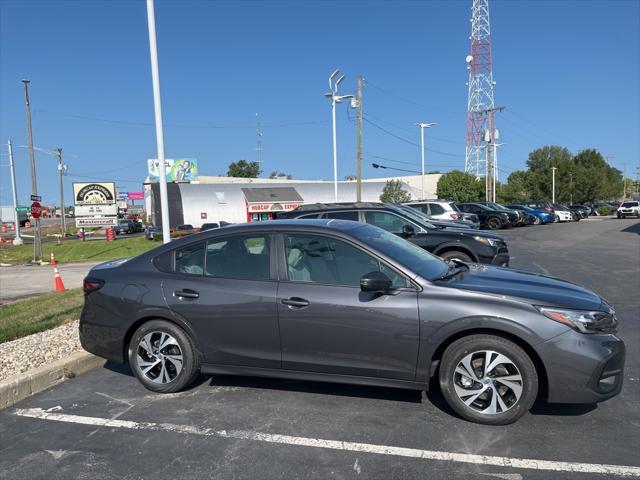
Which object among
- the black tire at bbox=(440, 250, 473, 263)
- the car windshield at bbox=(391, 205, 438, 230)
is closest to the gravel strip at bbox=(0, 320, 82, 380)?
the black tire at bbox=(440, 250, 473, 263)

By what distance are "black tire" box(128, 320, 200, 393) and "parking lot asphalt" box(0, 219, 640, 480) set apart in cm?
11

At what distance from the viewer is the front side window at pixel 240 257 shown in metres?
4.48

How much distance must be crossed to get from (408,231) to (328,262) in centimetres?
591

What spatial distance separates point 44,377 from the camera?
4.98 metres

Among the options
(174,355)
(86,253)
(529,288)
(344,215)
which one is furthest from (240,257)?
(86,253)

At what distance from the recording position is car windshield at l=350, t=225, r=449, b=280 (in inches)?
168

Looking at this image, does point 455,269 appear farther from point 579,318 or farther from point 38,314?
point 38,314

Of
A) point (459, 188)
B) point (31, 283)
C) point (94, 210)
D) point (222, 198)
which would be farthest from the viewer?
point (459, 188)

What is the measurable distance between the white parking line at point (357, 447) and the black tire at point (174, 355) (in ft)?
1.83

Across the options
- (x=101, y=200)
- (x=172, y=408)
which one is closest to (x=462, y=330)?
(x=172, y=408)

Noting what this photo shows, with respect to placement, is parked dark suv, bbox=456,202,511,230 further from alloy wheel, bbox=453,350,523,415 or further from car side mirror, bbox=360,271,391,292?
car side mirror, bbox=360,271,391,292

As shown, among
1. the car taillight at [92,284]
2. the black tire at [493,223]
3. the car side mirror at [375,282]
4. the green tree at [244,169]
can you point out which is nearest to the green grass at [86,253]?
the black tire at [493,223]

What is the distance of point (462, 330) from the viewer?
3.83 meters

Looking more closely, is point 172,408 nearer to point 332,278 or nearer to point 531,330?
point 332,278
